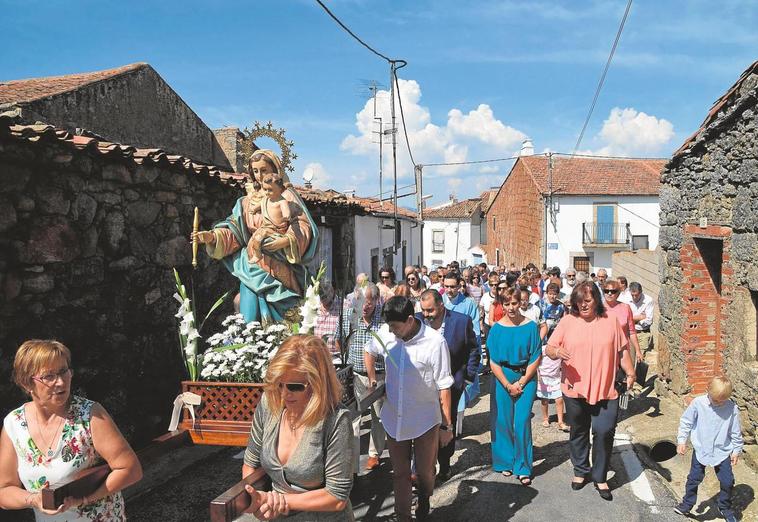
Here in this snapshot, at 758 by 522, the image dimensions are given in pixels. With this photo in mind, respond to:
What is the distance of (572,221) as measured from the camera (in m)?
30.1

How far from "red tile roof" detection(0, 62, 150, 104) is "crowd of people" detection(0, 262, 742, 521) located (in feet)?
18.7

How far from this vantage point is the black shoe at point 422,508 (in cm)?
448

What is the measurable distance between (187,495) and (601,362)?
3344 millimetres

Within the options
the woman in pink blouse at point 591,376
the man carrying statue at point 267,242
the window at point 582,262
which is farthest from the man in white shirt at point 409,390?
the window at point 582,262

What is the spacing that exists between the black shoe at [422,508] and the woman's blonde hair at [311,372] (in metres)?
2.17

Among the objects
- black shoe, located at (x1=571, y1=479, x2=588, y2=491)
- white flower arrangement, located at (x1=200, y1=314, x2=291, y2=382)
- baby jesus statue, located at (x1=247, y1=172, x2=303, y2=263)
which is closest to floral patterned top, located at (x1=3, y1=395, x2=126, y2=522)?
white flower arrangement, located at (x1=200, y1=314, x2=291, y2=382)

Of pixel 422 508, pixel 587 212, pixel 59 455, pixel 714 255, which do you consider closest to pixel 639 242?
pixel 587 212

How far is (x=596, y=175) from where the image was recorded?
31.1 meters

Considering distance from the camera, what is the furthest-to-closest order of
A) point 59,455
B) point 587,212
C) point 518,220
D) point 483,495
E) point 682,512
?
point 518,220 < point 587,212 < point 483,495 < point 682,512 < point 59,455

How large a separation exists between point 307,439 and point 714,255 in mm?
6384

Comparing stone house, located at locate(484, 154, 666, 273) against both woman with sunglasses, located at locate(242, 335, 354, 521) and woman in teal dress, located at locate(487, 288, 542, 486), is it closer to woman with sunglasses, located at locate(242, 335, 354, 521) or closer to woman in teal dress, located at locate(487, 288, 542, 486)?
woman in teal dress, located at locate(487, 288, 542, 486)

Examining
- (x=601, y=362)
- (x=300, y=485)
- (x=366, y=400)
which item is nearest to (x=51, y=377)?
(x=300, y=485)

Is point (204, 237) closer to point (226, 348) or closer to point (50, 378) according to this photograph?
point (226, 348)

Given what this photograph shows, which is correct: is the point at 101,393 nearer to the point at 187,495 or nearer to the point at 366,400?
the point at 187,495
